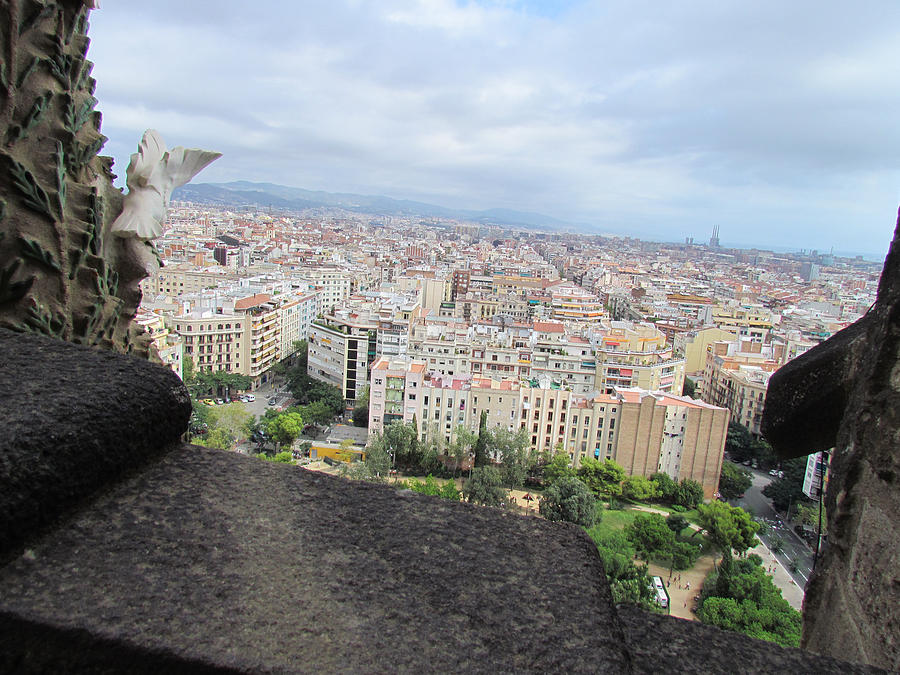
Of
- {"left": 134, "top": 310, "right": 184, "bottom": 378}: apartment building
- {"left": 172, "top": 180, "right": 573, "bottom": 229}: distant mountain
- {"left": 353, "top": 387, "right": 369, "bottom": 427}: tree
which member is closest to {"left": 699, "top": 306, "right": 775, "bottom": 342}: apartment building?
{"left": 353, "top": 387, "right": 369, "bottom": 427}: tree

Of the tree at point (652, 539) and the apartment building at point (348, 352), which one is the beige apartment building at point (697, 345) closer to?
the apartment building at point (348, 352)

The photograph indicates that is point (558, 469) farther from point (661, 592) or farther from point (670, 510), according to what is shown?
point (661, 592)

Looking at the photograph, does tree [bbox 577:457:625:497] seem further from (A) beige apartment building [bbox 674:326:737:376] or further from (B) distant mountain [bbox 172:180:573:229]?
(B) distant mountain [bbox 172:180:573:229]

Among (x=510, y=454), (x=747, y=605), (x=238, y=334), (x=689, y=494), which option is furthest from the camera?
(x=238, y=334)

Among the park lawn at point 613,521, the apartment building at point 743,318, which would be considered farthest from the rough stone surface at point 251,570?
the apartment building at point 743,318

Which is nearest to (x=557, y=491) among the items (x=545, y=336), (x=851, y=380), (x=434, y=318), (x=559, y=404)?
(x=559, y=404)

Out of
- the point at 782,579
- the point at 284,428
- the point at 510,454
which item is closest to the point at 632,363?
the point at 510,454
